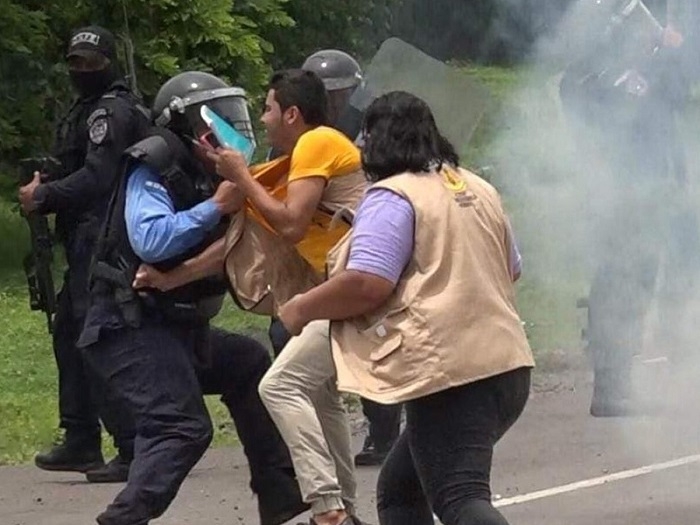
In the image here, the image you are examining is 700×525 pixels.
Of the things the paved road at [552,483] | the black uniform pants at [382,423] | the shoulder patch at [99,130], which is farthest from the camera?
the black uniform pants at [382,423]

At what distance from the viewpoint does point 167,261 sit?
592 centimetres

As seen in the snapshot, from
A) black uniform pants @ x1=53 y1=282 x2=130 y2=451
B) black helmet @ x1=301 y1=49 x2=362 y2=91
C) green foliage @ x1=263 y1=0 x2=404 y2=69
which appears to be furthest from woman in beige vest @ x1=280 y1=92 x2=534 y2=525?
green foliage @ x1=263 y1=0 x2=404 y2=69

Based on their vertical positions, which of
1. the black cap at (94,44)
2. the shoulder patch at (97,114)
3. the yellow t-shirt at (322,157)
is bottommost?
the shoulder patch at (97,114)

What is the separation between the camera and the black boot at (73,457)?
769 centimetres

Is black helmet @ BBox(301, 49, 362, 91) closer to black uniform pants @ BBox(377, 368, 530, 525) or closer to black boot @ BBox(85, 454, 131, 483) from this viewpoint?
black boot @ BBox(85, 454, 131, 483)

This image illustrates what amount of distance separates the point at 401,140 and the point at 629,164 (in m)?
3.85

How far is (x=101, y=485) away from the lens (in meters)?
7.53

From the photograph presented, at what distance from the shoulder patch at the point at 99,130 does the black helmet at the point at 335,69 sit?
784 mm

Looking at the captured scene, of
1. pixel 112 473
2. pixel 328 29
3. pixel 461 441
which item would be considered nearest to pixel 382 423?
pixel 112 473

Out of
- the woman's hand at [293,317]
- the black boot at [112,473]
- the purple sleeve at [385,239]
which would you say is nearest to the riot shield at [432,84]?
the black boot at [112,473]

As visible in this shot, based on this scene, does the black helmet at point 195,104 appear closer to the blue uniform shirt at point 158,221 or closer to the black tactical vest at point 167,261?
the black tactical vest at point 167,261

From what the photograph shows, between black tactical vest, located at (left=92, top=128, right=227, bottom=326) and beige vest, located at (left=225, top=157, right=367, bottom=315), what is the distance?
2.8 inches

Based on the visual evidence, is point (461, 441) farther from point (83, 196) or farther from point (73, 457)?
point (73, 457)

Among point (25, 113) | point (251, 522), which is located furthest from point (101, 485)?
point (25, 113)
